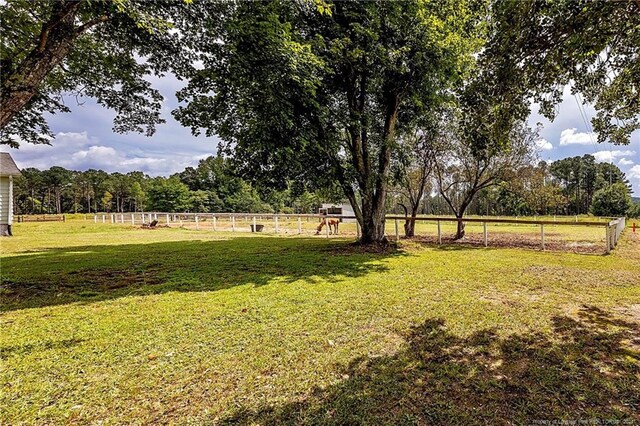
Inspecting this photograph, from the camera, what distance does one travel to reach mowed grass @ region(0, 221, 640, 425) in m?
2.15

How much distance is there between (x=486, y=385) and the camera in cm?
240

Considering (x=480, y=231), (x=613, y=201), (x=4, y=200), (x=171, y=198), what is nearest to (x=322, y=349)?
(x=4, y=200)

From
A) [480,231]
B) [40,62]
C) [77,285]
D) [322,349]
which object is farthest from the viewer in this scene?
[480,231]

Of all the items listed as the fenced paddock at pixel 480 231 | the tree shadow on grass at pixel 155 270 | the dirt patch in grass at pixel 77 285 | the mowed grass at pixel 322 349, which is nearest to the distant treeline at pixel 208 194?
the fenced paddock at pixel 480 231

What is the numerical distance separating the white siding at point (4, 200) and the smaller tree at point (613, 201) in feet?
222

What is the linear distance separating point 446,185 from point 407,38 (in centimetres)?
814

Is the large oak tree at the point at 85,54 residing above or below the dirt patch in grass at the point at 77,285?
above

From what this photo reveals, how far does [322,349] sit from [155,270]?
571cm

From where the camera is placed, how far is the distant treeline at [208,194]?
163 feet

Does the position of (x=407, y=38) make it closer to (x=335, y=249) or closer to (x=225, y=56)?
(x=225, y=56)

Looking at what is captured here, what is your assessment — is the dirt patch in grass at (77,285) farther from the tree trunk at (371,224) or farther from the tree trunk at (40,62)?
the tree trunk at (371,224)

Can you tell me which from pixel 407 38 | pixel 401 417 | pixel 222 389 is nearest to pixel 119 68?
pixel 407 38

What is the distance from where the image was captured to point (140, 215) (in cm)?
2659

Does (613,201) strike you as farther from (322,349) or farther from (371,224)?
(322,349)
